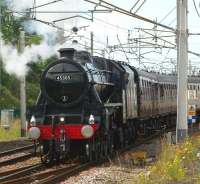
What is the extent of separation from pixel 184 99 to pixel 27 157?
527cm

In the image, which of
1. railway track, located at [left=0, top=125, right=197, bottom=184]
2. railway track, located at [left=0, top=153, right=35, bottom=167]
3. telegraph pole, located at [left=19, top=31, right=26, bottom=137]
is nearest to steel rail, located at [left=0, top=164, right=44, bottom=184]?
railway track, located at [left=0, top=125, right=197, bottom=184]

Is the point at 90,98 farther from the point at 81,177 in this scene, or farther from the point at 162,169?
the point at 162,169

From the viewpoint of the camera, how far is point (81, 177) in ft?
44.5

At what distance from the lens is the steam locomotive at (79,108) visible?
1588 centimetres

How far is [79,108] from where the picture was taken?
16.5m

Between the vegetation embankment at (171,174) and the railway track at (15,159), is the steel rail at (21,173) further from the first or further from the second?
the vegetation embankment at (171,174)

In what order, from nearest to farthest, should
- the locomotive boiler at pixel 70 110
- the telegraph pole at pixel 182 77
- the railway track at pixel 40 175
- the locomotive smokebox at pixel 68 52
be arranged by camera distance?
the railway track at pixel 40 175
the locomotive boiler at pixel 70 110
the locomotive smokebox at pixel 68 52
the telegraph pole at pixel 182 77

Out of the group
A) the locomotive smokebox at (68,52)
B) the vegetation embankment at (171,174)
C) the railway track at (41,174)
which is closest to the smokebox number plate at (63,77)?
the locomotive smokebox at (68,52)

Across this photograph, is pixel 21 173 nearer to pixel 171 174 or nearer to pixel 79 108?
pixel 79 108

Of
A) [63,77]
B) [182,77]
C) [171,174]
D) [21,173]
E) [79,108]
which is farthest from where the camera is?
[182,77]

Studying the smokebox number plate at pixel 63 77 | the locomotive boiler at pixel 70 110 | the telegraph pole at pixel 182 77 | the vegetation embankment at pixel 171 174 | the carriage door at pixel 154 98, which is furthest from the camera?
the carriage door at pixel 154 98

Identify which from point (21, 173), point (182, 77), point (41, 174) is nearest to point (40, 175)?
point (41, 174)

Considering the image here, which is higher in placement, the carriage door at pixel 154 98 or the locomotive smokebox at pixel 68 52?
the locomotive smokebox at pixel 68 52

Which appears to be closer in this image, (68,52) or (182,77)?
(68,52)
